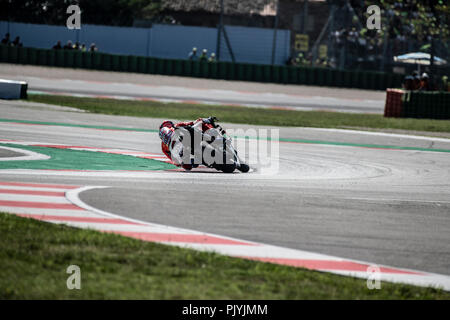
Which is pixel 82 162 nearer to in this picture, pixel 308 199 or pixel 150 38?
pixel 308 199

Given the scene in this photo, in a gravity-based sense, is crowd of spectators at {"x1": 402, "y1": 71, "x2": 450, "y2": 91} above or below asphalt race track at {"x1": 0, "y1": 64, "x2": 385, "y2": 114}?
above

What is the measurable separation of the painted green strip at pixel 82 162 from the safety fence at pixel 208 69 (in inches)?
1076

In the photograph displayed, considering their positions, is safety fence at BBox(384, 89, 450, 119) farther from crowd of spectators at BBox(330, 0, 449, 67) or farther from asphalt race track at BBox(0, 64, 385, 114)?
crowd of spectators at BBox(330, 0, 449, 67)

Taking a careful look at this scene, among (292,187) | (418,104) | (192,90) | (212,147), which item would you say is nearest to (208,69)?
(192,90)

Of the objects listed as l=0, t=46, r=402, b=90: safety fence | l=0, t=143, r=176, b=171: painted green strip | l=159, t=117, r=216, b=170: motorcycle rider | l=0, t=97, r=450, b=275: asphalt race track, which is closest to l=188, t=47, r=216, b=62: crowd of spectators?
l=0, t=46, r=402, b=90: safety fence

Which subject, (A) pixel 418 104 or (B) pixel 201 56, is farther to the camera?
(B) pixel 201 56

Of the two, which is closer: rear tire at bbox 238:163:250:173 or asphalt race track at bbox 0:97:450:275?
asphalt race track at bbox 0:97:450:275

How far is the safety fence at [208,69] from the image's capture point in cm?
4075

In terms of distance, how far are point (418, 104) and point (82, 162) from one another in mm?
18220

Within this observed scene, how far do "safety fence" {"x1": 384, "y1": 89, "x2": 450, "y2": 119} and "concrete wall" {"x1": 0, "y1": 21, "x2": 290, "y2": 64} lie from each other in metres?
18.4

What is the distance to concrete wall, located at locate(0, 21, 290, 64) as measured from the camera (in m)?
45.8

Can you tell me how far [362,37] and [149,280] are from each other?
3836 centimetres

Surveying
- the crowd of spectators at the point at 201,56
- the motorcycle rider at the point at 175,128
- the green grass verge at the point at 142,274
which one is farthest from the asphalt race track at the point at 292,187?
the crowd of spectators at the point at 201,56

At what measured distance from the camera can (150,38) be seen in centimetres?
4625
